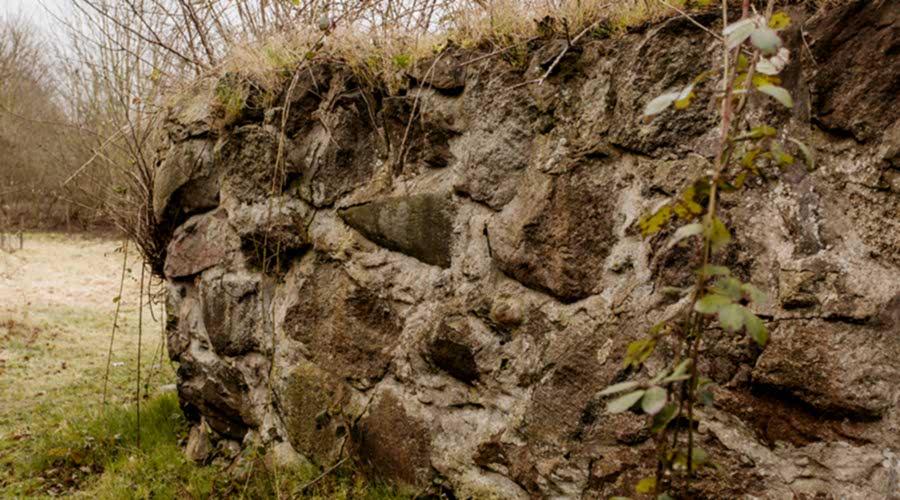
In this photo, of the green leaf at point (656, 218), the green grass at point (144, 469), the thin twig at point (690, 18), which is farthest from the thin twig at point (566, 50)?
the green grass at point (144, 469)

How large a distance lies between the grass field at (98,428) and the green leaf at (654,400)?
1381mm

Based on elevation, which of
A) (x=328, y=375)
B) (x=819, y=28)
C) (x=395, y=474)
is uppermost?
(x=819, y=28)

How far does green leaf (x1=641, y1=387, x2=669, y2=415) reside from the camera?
3.24 ft

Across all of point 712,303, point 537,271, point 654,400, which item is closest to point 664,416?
point 654,400

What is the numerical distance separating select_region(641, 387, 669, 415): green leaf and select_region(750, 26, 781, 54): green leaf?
529 mm

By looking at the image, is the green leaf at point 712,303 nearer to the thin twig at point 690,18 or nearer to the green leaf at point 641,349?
the green leaf at point 641,349

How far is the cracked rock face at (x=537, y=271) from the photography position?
1.45 m

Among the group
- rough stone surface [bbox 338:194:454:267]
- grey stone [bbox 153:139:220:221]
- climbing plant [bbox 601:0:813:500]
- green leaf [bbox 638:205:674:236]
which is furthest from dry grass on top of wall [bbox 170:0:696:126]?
green leaf [bbox 638:205:674:236]

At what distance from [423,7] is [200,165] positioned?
1244 millimetres

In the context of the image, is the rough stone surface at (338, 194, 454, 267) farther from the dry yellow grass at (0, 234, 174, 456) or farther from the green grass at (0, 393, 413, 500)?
the dry yellow grass at (0, 234, 174, 456)

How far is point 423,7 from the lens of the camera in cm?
276

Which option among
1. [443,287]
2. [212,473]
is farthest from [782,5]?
[212,473]

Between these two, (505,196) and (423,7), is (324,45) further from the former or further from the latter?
(505,196)

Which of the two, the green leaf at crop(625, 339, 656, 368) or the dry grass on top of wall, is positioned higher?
the dry grass on top of wall
